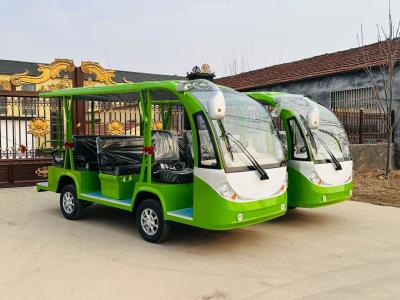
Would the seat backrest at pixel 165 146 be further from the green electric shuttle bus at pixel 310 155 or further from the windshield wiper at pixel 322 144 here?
the windshield wiper at pixel 322 144

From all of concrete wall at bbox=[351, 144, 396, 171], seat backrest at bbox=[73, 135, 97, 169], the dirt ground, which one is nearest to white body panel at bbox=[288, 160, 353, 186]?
the dirt ground

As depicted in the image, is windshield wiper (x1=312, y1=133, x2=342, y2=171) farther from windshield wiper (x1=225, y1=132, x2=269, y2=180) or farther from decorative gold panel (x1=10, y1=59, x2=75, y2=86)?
decorative gold panel (x1=10, y1=59, x2=75, y2=86)

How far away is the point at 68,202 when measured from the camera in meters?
7.11

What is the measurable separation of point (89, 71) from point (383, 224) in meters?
8.90

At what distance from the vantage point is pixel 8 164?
10.6 metres

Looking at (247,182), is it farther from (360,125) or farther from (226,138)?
(360,125)

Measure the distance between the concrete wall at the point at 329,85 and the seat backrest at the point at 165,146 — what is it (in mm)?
8938

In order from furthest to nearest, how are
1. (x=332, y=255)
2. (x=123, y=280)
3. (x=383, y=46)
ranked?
1. (x=383, y=46)
2. (x=332, y=255)
3. (x=123, y=280)

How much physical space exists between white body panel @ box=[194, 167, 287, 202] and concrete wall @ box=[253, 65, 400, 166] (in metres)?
9.35

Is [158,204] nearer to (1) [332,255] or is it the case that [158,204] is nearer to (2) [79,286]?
(2) [79,286]

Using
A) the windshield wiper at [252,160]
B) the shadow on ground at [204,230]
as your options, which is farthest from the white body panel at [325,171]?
the windshield wiper at [252,160]

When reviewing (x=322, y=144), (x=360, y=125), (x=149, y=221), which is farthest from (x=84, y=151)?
(x=360, y=125)

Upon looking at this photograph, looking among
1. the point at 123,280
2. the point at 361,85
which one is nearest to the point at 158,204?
the point at 123,280

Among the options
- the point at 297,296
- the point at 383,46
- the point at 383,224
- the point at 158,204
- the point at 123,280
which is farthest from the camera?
the point at 383,46
